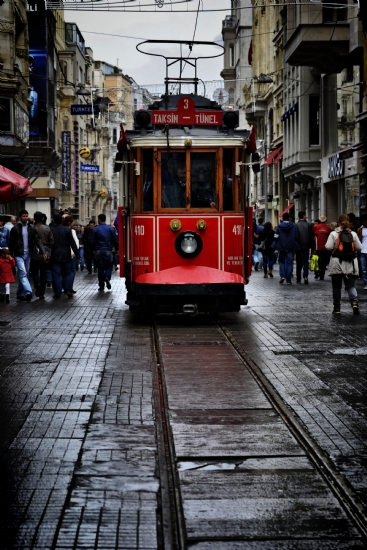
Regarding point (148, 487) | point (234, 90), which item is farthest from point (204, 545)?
point (234, 90)

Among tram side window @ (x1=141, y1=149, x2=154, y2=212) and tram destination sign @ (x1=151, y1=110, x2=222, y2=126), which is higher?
tram destination sign @ (x1=151, y1=110, x2=222, y2=126)

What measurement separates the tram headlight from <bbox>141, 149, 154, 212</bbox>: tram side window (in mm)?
679

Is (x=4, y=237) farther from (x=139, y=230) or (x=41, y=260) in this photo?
(x=139, y=230)

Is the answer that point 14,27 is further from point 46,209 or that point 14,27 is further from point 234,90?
point 234,90

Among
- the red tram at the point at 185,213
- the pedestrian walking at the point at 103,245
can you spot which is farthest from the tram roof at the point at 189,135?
the pedestrian walking at the point at 103,245

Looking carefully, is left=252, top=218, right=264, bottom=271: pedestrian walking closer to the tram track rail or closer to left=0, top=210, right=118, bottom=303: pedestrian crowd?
left=0, top=210, right=118, bottom=303: pedestrian crowd

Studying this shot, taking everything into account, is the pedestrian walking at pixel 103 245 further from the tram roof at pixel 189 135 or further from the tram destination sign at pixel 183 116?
the tram destination sign at pixel 183 116

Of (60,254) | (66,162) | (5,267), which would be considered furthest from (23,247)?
(66,162)

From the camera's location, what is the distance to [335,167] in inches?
1715

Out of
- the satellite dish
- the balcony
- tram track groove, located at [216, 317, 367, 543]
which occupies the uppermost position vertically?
the satellite dish

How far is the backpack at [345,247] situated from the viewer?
18016mm

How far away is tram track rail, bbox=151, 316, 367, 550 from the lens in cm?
543

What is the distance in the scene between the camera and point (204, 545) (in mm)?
5121

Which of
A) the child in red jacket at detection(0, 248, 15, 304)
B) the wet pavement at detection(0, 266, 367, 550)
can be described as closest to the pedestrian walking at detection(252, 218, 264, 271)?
the child in red jacket at detection(0, 248, 15, 304)
